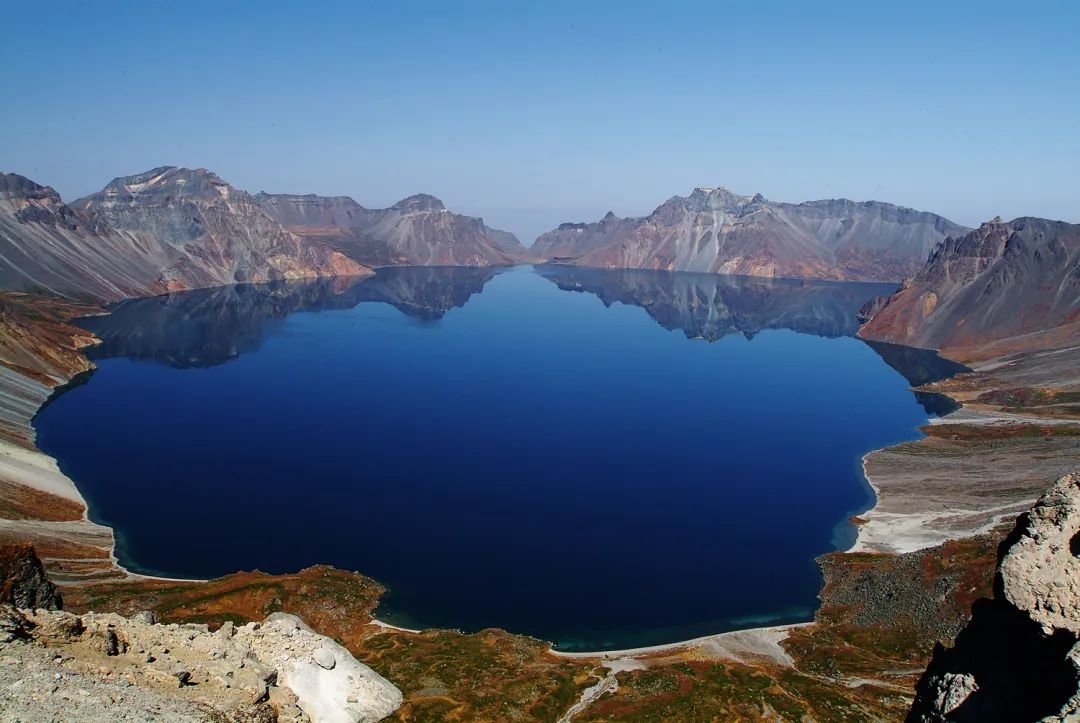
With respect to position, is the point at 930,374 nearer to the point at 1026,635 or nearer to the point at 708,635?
the point at 708,635

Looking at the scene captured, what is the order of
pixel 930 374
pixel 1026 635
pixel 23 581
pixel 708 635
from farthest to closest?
1. pixel 930 374
2. pixel 708 635
3. pixel 23 581
4. pixel 1026 635

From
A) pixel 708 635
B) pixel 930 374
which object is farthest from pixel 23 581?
pixel 930 374

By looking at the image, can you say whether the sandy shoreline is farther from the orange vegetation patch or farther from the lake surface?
the orange vegetation patch

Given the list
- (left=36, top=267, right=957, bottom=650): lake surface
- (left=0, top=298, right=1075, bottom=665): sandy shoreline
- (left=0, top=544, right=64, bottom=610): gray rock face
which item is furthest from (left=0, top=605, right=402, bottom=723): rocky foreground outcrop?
(left=36, top=267, right=957, bottom=650): lake surface

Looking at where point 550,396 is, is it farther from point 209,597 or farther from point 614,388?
point 209,597

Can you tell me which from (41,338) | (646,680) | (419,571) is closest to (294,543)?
(419,571)
